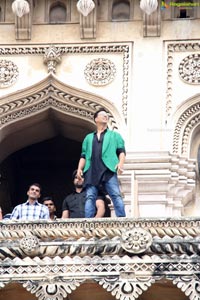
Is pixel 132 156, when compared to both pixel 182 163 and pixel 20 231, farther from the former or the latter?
pixel 20 231

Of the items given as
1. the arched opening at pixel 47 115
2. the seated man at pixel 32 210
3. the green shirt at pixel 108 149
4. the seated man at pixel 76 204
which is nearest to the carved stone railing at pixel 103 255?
the seated man at pixel 32 210

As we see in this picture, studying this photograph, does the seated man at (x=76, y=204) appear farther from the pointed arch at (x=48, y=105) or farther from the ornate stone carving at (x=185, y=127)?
the pointed arch at (x=48, y=105)

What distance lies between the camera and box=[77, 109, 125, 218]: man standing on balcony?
20719mm

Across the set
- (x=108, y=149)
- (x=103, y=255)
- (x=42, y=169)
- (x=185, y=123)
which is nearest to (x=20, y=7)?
(x=185, y=123)

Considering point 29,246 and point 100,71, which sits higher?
point 100,71

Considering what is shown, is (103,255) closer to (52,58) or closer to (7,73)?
(52,58)

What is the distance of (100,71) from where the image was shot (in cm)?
2441

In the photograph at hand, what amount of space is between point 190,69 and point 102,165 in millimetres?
3897

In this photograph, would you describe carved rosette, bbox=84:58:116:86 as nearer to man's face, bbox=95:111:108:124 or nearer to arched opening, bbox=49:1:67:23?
arched opening, bbox=49:1:67:23

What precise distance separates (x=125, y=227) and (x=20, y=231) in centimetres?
140

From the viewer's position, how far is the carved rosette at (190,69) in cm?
2419

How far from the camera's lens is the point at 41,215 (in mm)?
21141

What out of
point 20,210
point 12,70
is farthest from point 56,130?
point 20,210

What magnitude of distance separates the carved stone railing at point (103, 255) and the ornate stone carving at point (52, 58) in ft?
17.2
